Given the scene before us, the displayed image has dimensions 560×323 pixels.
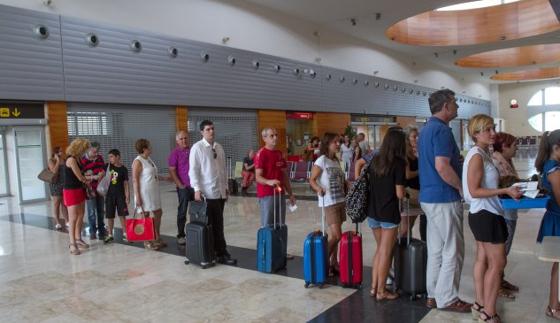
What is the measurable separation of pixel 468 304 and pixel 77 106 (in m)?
10.6

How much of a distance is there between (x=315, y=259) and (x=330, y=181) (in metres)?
0.74

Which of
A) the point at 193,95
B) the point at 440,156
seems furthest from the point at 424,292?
the point at 193,95

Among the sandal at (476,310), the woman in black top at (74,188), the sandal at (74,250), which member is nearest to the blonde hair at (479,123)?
the sandal at (476,310)

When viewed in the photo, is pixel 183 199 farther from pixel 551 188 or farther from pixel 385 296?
pixel 551 188

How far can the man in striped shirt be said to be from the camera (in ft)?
20.8

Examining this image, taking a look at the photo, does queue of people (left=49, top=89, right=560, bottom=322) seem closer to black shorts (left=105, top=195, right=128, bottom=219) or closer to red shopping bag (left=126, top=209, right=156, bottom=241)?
red shopping bag (left=126, top=209, right=156, bottom=241)

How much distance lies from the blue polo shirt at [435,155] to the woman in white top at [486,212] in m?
0.18

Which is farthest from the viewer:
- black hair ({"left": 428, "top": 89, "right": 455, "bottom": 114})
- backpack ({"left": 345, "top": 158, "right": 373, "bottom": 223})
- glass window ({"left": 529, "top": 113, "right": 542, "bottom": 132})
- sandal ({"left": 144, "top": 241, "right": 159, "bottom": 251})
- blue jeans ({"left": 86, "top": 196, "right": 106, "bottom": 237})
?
glass window ({"left": 529, "top": 113, "right": 542, "bottom": 132})

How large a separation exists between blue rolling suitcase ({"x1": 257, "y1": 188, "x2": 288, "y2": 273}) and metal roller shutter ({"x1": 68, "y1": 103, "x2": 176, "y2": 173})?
845cm

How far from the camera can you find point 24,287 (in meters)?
4.52

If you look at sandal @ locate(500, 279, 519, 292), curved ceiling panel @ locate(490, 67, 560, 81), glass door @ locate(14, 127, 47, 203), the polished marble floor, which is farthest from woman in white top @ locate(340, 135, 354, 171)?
curved ceiling panel @ locate(490, 67, 560, 81)

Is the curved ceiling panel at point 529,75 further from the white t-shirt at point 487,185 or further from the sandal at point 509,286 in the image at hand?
the white t-shirt at point 487,185

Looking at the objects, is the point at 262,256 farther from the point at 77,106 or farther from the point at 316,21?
the point at 316,21

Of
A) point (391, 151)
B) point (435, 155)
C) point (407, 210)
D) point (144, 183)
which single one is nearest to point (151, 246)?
point (144, 183)
